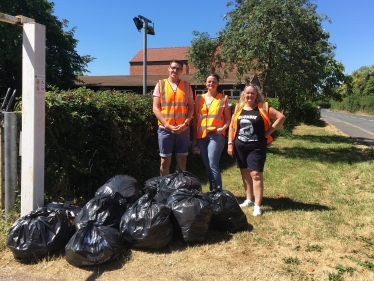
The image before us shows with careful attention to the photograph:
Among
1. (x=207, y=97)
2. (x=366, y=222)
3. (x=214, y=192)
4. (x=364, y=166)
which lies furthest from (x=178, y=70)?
(x=364, y=166)

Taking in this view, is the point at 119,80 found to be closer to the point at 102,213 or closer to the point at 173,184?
the point at 173,184

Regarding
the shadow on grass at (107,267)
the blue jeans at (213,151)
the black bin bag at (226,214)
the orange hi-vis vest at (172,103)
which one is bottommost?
the shadow on grass at (107,267)

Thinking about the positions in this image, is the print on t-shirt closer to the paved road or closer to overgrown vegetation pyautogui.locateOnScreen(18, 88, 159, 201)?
overgrown vegetation pyautogui.locateOnScreen(18, 88, 159, 201)

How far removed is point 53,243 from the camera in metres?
3.18

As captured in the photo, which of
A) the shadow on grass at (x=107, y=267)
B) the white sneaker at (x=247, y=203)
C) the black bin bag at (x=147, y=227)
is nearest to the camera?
the shadow on grass at (x=107, y=267)

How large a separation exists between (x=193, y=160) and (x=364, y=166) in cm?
426

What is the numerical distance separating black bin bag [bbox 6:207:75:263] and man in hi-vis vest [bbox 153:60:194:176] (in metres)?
1.76

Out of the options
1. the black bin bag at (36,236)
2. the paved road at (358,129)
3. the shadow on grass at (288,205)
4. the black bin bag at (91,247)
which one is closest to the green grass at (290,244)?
the shadow on grass at (288,205)

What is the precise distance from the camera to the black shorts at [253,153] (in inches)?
175

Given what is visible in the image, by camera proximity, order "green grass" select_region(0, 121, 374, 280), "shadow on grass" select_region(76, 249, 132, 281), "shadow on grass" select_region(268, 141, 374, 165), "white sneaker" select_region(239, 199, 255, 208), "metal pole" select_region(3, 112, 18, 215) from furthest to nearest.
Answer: "shadow on grass" select_region(268, 141, 374, 165) < "white sneaker" select_region(239, 199, 255, 208) < "metal pole" select_region(3, 112, 18, 215) < "green grass" select_region(0, 121, 374, 280) < "shadow on grass" select_region(76, 249, 132, 281)

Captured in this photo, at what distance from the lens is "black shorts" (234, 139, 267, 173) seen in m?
4.44

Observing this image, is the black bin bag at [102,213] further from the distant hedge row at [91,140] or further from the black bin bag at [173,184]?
the distant hedge row at [91,140]

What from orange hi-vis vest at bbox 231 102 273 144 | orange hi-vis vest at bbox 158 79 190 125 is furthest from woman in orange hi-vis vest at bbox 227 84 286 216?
orange hi-vis vest at bbox 158 79 190 125

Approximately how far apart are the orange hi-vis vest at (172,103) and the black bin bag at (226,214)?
1.16 meters
